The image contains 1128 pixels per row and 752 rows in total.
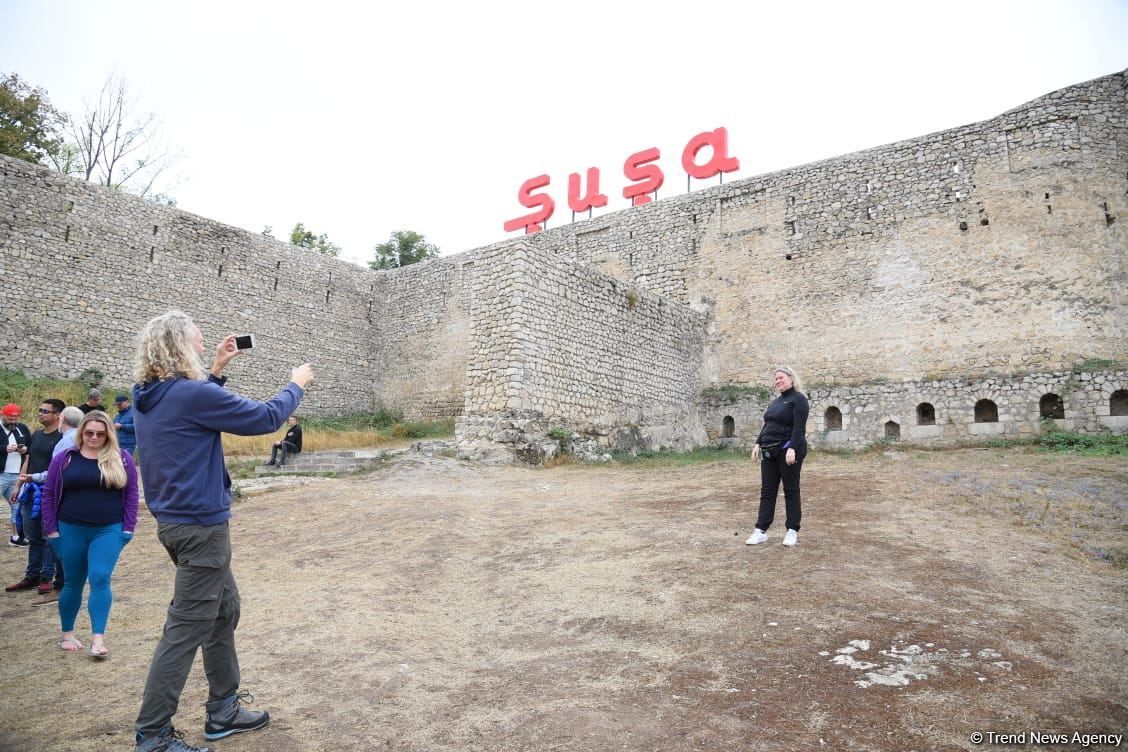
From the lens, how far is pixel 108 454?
462 centimetres

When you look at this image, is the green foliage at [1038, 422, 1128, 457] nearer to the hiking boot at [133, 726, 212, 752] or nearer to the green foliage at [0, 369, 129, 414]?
the hiking boot at [133, 726, 212, 752]

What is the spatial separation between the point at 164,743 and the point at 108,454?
2.42 meters

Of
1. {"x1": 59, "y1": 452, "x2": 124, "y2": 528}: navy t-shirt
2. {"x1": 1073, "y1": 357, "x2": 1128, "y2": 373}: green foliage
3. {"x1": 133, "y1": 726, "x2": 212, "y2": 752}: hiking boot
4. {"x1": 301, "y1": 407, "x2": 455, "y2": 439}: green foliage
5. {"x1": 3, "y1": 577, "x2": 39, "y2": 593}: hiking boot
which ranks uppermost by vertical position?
{"x1": 1073, "y1": 357, "x2": 1128, "y2": 373}: green foliage

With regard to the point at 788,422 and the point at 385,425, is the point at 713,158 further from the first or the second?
the point at 788,422

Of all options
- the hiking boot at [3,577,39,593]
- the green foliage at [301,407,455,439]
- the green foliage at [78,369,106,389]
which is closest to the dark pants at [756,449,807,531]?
the hiking boot at [3,577,39,593]

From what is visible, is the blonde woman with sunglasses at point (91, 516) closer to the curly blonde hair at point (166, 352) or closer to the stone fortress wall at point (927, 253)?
the curly blonde hair at point (166, 352)

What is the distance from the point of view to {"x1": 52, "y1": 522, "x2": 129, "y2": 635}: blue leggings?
4.46 m

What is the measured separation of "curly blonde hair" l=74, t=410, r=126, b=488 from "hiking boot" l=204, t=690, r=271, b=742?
201cm

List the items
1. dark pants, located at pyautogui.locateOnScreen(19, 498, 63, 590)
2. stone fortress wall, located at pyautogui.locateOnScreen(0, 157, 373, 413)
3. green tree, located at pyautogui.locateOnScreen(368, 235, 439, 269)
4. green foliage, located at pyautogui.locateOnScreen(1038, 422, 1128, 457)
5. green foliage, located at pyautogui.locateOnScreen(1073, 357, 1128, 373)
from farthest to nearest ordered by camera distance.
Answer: green tree, located at pyautogui.locateOnScreen(368, 235, 439, 269) < stone fortress wall, located at pyautogui.locateOnScreen(0, 157, 373, 413) < green foliage, located at pyautogui.locateOnScreen(1073, 357, 1128, 373) < green foliage, located at pyautogui.locateOnScreen(1038, 422, 1128, 457) < dark pants, located at pyautogui.locateOnScreen(19, 498, 63, 590)

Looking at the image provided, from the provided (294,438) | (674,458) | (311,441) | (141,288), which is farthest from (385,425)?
(674,458)

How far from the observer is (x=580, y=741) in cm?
303

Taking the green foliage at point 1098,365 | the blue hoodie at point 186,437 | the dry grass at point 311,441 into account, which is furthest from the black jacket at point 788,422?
the dry grass at point 311,441

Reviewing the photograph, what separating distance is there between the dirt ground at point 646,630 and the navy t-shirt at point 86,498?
885mm

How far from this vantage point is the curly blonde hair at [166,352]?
3209mm
